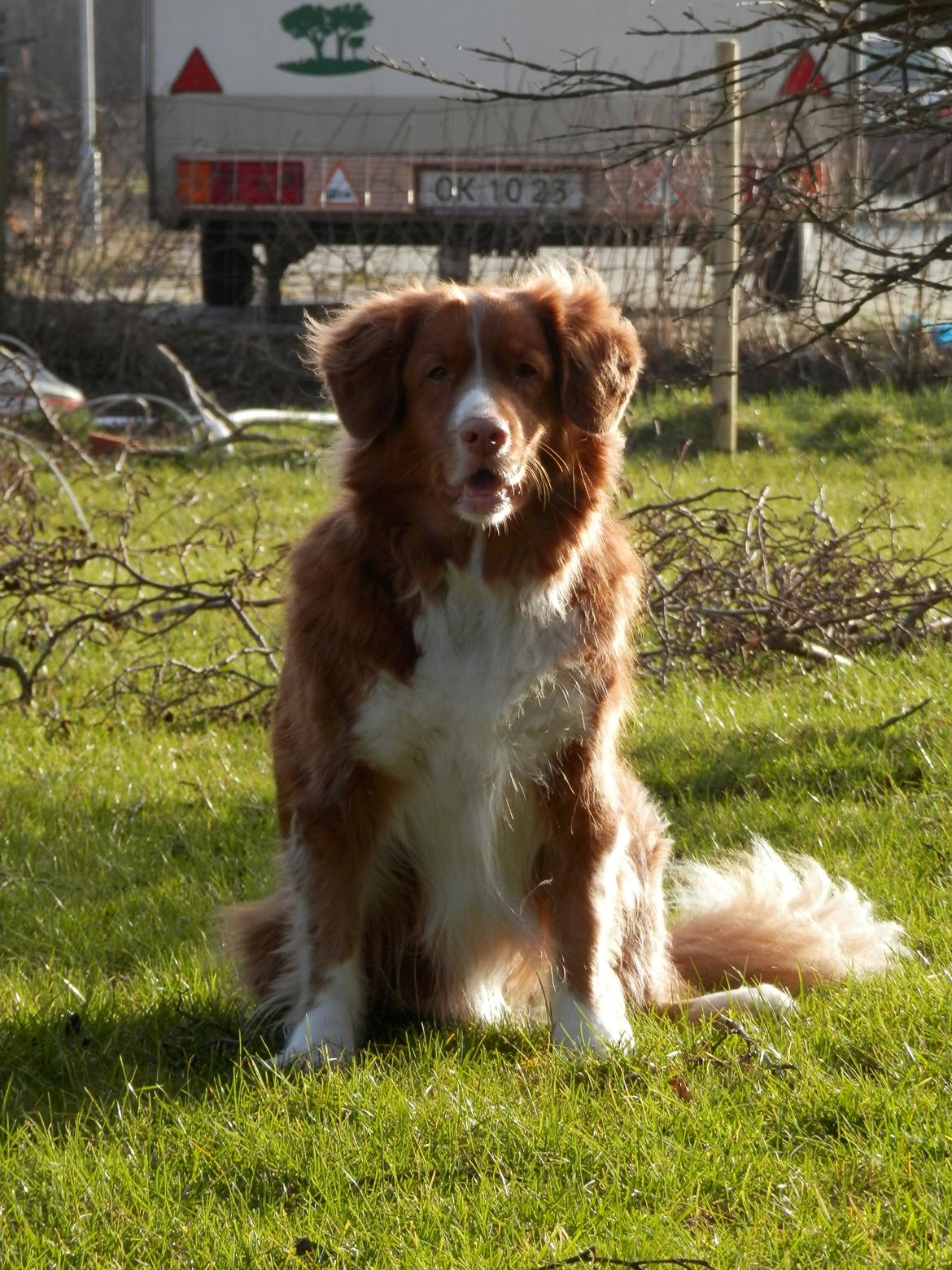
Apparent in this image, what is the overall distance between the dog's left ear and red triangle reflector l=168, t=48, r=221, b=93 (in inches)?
389

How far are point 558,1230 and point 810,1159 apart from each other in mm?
493

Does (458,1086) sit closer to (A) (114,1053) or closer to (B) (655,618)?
(A) (114,1053)

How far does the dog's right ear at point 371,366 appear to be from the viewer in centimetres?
360

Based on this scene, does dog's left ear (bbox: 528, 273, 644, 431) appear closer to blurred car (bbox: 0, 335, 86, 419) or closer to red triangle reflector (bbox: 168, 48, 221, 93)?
blurred car (bbox: 0, 335, 86, 419)

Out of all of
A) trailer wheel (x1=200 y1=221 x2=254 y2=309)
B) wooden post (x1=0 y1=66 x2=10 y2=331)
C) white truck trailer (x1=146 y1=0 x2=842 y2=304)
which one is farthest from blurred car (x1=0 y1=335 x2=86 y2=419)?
white truck trailer (x1=146 y1=0 x2=842 y2=304)

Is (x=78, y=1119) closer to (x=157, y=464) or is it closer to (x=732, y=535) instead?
(x=732, y=535)

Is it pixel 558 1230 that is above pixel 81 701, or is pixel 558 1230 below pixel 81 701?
above

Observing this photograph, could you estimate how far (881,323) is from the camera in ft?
39.5

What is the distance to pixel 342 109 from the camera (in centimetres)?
1278

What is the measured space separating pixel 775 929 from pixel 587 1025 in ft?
2.21

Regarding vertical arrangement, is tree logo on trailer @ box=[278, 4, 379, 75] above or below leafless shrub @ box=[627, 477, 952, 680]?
above

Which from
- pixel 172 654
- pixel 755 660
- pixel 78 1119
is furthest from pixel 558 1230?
pixel 172 654

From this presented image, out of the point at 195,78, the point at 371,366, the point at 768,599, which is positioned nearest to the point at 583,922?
the point at 371,366

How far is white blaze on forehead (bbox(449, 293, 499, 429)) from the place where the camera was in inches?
135
